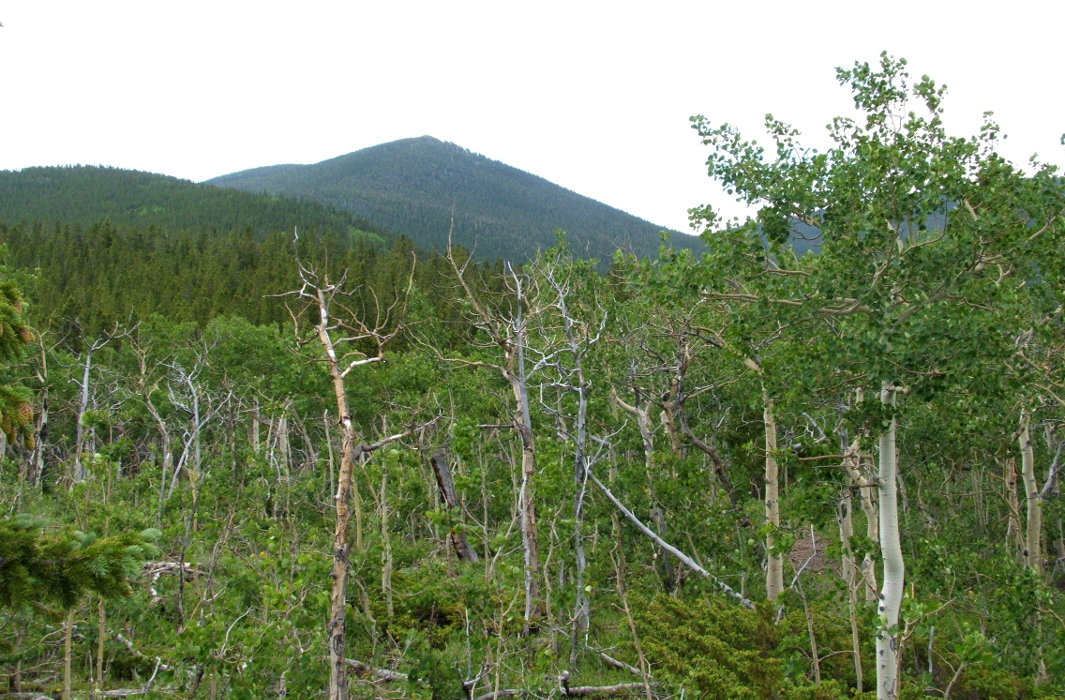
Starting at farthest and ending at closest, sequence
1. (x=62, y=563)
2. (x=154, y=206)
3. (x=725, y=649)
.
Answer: (x=154, y=206), (x=725, y=649), (x=62, y=563)

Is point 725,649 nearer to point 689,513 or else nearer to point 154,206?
point 689,513

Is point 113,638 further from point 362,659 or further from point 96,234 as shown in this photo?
point 96,234

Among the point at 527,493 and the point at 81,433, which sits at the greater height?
the point at 81,433

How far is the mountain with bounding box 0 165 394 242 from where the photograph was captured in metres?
111

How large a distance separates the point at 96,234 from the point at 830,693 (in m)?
88.5

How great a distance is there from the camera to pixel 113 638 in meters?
8.22

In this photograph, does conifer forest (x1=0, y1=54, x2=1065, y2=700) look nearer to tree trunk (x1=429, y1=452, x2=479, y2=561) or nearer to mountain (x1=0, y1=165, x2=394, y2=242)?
tree trunk (x1=429, y1=452, x2=479, y2=561)

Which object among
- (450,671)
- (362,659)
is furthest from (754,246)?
(362,659)

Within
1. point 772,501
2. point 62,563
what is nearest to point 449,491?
point 772,501

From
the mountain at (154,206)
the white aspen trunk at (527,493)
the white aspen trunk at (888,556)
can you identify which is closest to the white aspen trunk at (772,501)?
the white aspen trunk at (888,556)

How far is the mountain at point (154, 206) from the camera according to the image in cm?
11086

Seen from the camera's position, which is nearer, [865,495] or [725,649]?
[725,649]

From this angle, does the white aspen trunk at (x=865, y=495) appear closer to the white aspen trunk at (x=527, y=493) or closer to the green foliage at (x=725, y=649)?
the green foliage at (x=725, y=649)

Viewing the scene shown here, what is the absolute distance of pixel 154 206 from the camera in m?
123
